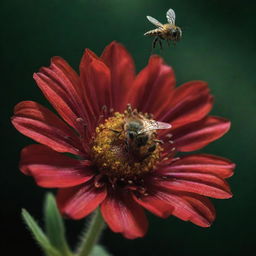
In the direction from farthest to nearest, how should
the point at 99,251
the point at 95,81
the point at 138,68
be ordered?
the point at 138,68, the point at 99,251, the point at 95,81

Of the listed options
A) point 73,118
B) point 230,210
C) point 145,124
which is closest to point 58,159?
point 73,118

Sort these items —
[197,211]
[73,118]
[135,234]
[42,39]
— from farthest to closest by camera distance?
1. [42,39]
2. [73,118]
3. [197,211]
4. [135,234]

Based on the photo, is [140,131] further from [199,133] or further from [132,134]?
[199,133]

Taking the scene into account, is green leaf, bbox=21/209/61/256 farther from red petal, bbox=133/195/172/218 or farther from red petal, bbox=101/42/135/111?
red petal, bbox=101/42/135/111

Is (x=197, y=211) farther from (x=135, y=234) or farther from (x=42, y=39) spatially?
(x=42, y=39)

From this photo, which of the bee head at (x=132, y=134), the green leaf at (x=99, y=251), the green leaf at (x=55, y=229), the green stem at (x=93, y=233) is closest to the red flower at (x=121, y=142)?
the bee head at (x=132, y=134)

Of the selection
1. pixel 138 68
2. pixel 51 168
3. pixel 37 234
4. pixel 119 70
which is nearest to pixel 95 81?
pixel 119 70
